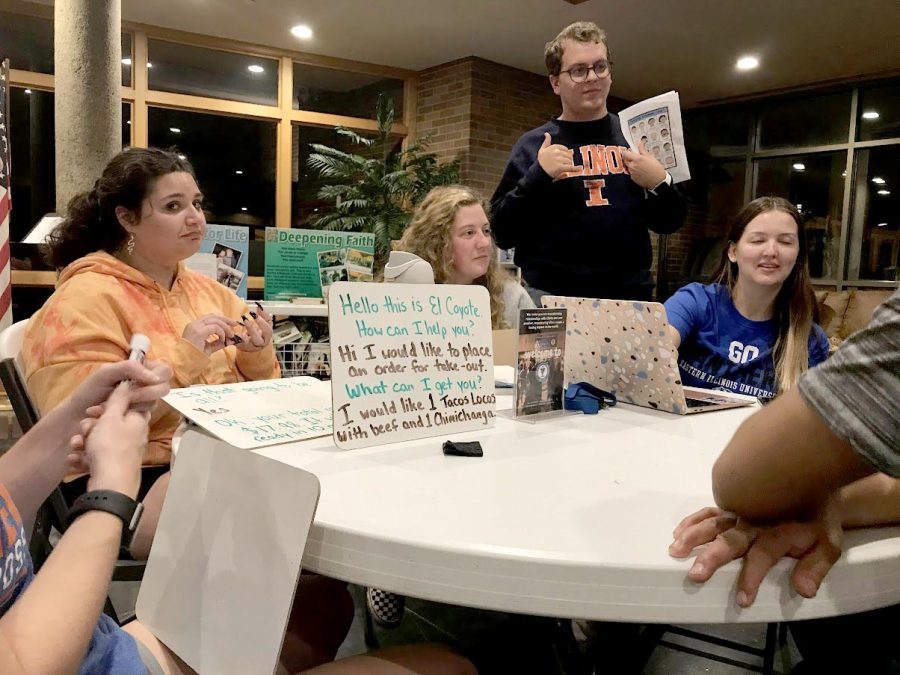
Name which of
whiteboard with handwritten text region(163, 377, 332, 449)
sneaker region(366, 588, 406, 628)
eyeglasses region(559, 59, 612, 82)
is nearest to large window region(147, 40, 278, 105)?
eyeglasses region(559, 59, 612, 82)

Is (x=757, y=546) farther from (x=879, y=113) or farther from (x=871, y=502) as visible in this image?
(x=879, y=113)

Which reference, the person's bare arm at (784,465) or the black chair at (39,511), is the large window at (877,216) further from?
the black chair at (39,511)

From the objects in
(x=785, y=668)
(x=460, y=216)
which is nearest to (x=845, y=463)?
(x=785, y=668)

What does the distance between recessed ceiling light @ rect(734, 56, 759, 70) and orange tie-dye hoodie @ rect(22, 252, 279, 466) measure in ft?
19.9

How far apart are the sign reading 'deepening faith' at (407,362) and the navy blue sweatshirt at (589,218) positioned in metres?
0.98

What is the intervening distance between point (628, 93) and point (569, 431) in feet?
23.6

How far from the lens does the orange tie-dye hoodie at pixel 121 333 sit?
1.33 metres

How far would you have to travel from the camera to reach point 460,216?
2162 millimetres

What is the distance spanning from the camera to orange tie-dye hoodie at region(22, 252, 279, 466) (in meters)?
1.33

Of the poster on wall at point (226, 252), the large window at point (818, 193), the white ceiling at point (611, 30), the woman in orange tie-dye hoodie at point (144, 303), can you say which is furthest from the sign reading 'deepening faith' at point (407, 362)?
the large window at point (818, 193)

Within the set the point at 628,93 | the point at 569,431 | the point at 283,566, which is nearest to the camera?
the point at 283,566

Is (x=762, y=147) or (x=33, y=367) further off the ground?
(x=762, y=147)

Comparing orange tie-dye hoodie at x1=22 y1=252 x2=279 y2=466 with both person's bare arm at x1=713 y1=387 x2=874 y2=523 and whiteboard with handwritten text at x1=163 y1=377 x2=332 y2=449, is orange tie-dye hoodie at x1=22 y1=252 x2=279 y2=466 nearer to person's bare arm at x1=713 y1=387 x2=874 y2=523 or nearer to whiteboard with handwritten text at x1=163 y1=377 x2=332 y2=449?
whiteboard with handwritten text at x1=163 y1=377 x2=332 y2=449

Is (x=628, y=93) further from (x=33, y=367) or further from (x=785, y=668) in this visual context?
(x=33, y=367)
